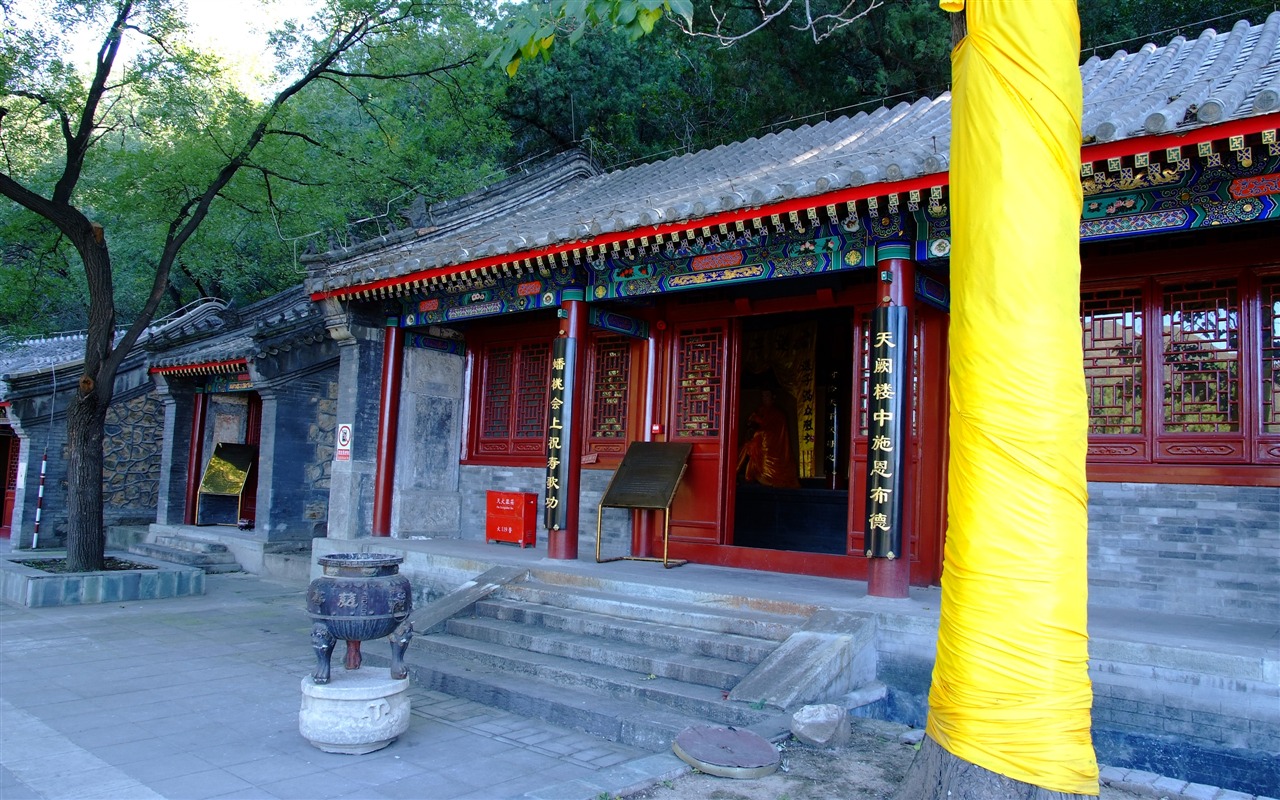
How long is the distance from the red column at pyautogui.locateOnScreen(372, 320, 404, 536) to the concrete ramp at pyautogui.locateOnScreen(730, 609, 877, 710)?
17.8 ft

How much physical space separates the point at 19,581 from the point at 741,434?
830 cm

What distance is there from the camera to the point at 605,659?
18.5 feet

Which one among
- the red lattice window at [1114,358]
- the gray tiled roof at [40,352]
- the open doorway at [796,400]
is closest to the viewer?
the red lattice window at [1114,358]

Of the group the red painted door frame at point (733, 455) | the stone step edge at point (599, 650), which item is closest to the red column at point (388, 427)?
the red painted door frame at point (733, 455)

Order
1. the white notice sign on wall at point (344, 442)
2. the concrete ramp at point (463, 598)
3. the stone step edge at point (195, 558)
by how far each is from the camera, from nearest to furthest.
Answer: the concrete ramp at point (463, 598) → the white notice sign on wall at point (344, 442) → the stone step edge at point (195, 558)

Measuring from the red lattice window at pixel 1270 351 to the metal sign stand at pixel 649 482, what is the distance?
427 cm

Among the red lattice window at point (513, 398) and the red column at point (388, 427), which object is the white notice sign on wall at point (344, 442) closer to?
the red column at point (388, 427)

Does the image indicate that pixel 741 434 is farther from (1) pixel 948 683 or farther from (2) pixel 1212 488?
(1) pixel 948 683

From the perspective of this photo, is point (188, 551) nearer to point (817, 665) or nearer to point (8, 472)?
point (8, 472)

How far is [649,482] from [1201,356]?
4.31 metres

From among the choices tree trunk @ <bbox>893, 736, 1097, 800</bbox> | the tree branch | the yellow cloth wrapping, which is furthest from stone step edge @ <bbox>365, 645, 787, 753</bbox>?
the tree branch

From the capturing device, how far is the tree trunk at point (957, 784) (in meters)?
2.37

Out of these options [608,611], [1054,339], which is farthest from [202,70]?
[1054,339]

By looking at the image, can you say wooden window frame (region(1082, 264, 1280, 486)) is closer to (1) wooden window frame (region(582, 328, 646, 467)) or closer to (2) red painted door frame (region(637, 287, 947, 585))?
(2) red painted door frame (region(637, 287, 947, 585))
